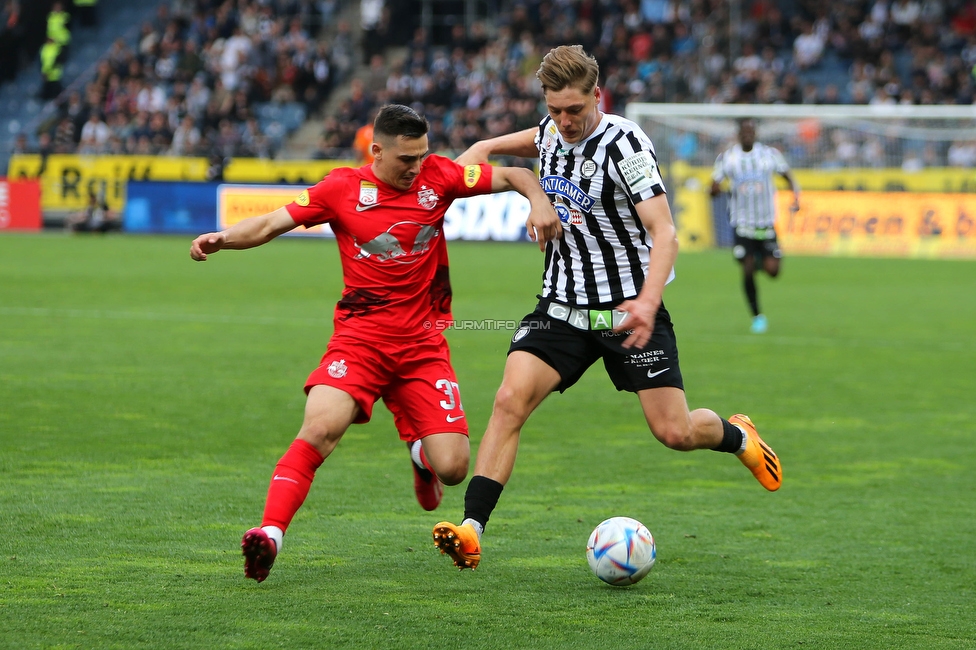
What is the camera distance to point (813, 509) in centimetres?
641

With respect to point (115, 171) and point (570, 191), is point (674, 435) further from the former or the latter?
point (115, 171)

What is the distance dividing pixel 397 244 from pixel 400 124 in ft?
1.59

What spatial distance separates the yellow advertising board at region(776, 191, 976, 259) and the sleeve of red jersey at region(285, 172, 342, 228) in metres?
19.5

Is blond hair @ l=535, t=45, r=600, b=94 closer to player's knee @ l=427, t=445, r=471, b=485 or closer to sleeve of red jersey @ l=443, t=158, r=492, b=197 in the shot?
sleeve of red jersey @ l=443, t=158, r=492, b=197

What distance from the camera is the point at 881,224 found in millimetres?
23938

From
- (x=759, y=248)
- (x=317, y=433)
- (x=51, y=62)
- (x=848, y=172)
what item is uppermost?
(x=51, y=62)

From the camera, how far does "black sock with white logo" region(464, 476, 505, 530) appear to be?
199 inches

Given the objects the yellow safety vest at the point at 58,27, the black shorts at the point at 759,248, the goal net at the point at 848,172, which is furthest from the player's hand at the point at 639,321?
the yellow safety vest at the point at 58,27

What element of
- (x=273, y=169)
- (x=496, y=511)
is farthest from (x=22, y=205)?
(x=496, y=511)

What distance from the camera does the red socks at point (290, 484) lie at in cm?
478

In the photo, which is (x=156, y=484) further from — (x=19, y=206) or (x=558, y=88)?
(x=19, y=206)

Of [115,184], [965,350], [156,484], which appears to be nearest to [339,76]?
[115,184]

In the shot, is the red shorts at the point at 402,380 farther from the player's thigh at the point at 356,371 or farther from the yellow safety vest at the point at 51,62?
the yellow safety vest at the point at 51,62

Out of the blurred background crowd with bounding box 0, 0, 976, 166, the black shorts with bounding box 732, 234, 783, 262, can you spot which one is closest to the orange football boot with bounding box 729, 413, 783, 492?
the black shorts with bounding box 732, 234, 783, 262
